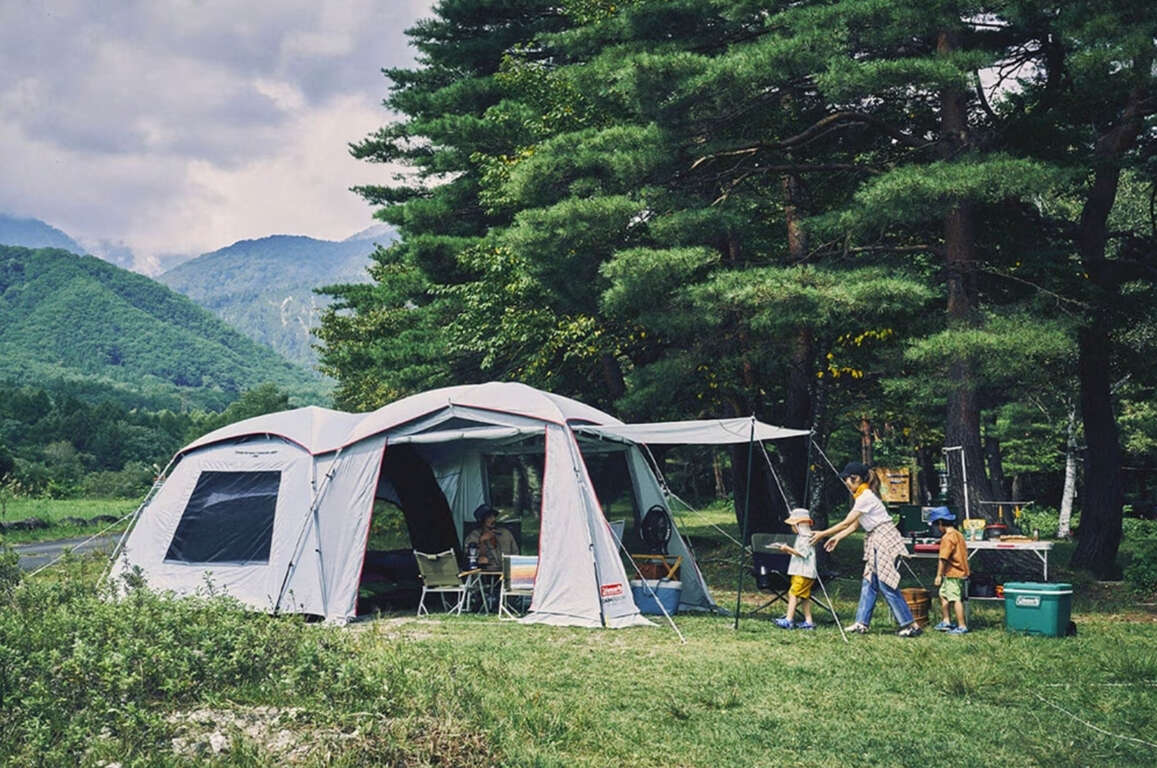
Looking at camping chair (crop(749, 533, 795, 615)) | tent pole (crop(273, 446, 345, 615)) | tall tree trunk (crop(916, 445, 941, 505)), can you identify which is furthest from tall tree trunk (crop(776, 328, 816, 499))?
tall tree trunk (crop(916, 445, 941, 505))

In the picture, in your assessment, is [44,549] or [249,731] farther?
[44,549]

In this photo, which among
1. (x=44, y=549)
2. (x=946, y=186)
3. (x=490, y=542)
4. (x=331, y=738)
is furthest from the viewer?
(x=44, y=549)

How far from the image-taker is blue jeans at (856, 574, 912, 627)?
9.16m

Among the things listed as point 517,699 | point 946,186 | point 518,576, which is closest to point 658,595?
point 518,576

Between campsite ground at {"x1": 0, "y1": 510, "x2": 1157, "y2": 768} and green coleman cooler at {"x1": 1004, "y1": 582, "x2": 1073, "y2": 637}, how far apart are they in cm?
45

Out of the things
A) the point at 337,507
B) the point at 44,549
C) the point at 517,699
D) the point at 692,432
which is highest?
the point at 692,432

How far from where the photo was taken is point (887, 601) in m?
9.26

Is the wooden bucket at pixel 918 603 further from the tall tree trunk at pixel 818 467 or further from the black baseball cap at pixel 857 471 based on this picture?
the tall tree trunk at pixel 818 467

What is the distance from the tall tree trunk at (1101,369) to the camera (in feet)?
42.1

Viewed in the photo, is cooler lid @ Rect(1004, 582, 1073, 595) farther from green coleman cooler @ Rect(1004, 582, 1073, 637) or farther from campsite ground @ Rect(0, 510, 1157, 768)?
campsite ground @ Rect(0, 510, 1157, 768)

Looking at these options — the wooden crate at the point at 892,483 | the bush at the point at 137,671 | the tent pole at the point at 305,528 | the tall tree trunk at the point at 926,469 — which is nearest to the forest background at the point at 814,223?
the tent pole at the point at 305,528

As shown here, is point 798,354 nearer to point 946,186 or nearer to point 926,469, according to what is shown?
point 946,186

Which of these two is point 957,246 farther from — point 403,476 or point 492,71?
point 492,71

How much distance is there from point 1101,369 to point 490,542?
819 cm
